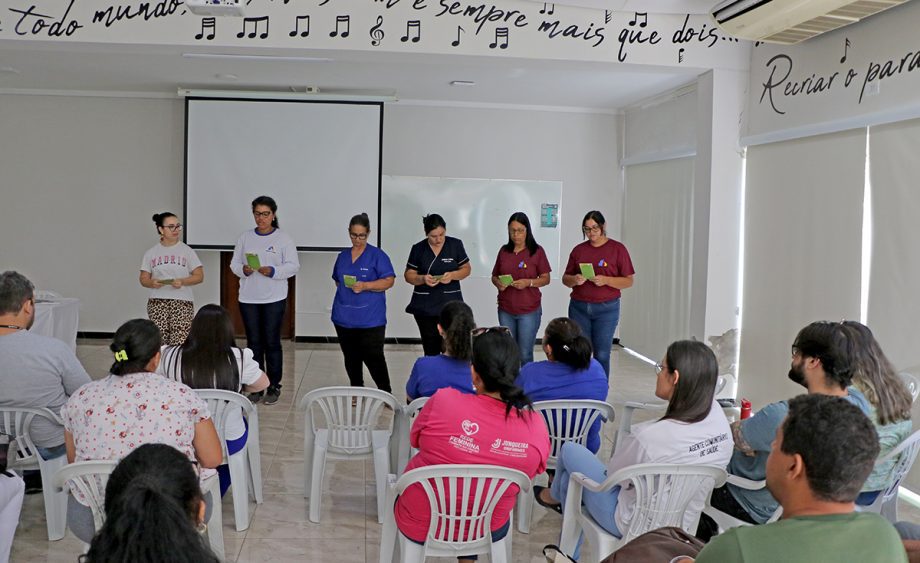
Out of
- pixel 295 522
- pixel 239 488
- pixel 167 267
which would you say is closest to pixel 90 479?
pixel 239 488

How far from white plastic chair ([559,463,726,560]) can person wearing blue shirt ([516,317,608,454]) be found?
0.76 metres

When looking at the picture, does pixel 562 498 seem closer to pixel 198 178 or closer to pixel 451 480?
pixel 451 480

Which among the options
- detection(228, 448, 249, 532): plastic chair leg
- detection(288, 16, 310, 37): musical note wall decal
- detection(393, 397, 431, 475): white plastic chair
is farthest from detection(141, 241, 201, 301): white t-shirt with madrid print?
detection(393, 397, 431, 475): white plastic chair

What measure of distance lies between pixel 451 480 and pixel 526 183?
6706 millimetres

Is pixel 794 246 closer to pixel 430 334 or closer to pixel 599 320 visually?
pixel 599 320

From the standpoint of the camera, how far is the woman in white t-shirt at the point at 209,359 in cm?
368

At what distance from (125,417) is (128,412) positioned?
0.02m

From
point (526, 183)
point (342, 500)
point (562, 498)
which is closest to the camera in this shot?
point (562, 498)

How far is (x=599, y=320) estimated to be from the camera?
5934mm

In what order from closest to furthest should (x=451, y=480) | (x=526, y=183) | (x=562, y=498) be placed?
1. (x=451, y=480)
2. (x=562, y=498)
3. (x=526, y=183)

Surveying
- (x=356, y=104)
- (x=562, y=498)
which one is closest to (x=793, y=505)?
(x=562, y=498)

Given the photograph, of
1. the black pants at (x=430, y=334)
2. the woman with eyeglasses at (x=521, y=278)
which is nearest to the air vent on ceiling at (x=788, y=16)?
the woman with eyeglasses at (x=521, y=278)

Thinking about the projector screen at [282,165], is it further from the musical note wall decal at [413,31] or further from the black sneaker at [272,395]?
the musical note wall decal at [413,31]

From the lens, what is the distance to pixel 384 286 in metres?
5.73
